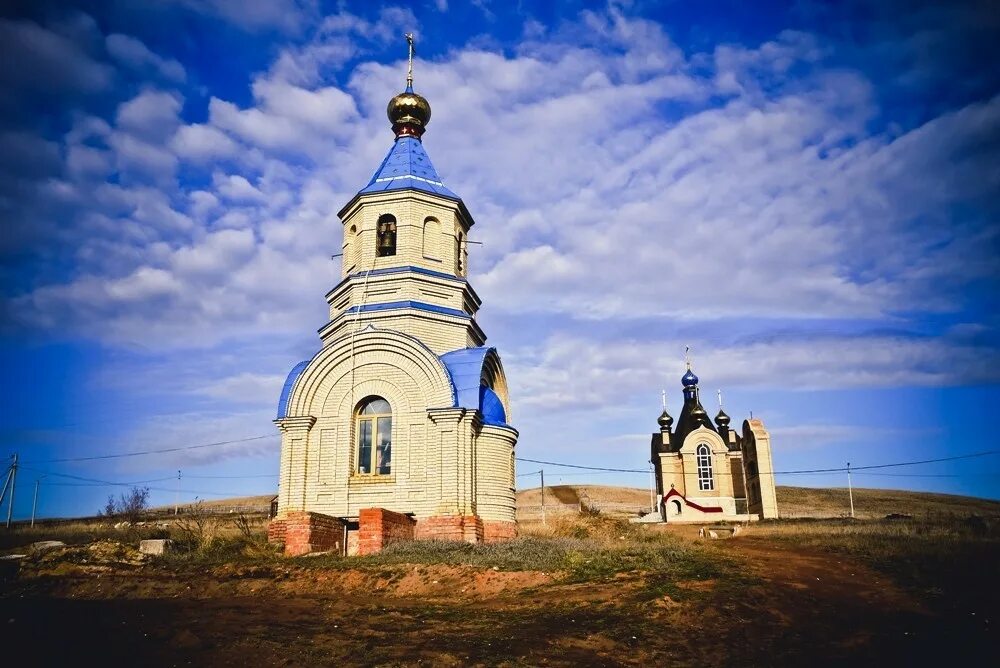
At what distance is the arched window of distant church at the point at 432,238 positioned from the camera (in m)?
20.5

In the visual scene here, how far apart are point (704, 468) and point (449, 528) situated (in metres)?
26.5

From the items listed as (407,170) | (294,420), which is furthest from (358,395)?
(407,170)

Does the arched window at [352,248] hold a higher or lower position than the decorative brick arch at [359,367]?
higher

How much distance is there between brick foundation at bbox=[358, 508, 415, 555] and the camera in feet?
49.9

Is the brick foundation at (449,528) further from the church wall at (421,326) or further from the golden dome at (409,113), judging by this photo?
the golden dome at (409,113)

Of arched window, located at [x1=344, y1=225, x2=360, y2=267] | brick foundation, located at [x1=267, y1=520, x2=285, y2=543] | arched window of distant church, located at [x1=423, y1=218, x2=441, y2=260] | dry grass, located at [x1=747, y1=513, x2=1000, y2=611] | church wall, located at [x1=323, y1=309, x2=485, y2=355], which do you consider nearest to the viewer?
dry grass, located at [x1=747, y1=513, x2=1000, y2=611]

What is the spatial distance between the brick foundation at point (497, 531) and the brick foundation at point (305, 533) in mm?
3324

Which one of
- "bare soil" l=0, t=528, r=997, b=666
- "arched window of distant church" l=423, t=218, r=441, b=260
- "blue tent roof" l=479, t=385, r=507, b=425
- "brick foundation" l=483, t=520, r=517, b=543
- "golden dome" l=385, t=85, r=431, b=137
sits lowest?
"bare soil" l=0, t=528, r=997, b=666

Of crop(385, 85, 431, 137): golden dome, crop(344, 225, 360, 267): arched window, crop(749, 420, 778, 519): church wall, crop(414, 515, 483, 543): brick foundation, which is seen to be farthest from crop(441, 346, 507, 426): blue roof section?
crop(749, 420, 778, 519): church wall

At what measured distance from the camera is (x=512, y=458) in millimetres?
19281

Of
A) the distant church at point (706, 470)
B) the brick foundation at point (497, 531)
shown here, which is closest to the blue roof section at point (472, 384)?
the brick foundation at point (497, 531)

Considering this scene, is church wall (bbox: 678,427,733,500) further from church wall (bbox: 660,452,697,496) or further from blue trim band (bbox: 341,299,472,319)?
blue trim band (bbox: 341,299,472,319)

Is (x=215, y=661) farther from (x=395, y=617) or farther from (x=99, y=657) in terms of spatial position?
(x=395, y=617)

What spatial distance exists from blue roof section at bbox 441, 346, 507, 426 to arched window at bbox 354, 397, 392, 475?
1.76 m
